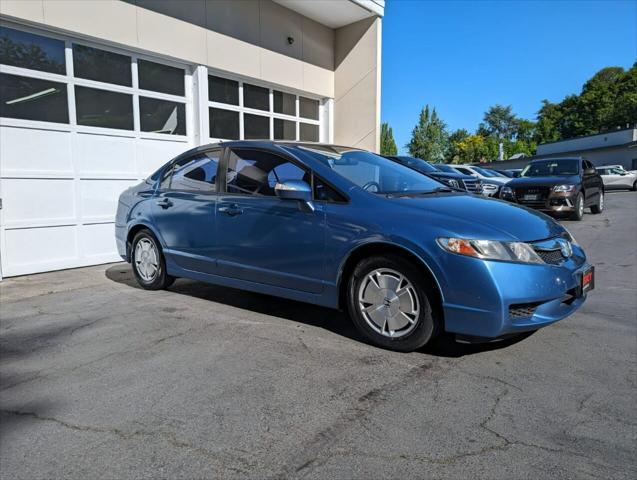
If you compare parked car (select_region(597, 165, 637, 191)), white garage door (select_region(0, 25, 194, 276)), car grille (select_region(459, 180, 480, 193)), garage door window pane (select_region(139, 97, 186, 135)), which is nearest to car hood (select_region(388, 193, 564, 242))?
white garage door (select_region(0, 25, 194, 276))

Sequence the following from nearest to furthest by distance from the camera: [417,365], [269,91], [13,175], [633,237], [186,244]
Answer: [417,365] < [186,244] < [13,175] < [633,237] < [269,91]

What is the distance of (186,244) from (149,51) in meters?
4.77

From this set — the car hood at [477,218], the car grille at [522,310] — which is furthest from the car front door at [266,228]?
the car grille at [522,310]

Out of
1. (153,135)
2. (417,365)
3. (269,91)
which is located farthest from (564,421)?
(269,91)

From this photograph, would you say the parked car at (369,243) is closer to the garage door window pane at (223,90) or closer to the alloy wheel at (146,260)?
the alloy wheel at (146,260)

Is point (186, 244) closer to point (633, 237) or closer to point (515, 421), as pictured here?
point (515, 421)

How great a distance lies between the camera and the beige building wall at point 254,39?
743 cm

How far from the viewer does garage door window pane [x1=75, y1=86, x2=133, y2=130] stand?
24.5ft

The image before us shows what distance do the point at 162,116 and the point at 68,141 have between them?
1880 millimetres

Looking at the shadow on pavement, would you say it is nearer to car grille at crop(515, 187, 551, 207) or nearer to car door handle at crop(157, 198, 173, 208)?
car door handle at crop(157, 198, 173, 208)

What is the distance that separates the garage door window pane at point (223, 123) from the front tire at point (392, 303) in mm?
A: 6748

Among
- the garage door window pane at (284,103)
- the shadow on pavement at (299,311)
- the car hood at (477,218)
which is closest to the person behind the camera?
the car hood at (477,218)

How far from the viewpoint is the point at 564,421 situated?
2.65m

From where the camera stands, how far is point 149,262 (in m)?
5.72
